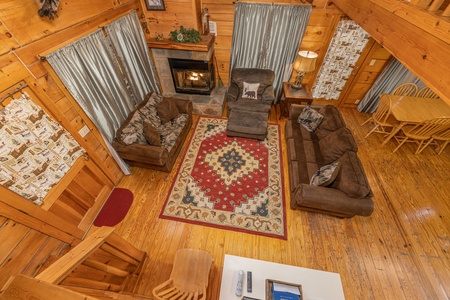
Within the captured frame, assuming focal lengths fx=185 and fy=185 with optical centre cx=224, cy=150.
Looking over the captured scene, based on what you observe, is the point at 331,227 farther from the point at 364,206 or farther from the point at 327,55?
the point at 327,55

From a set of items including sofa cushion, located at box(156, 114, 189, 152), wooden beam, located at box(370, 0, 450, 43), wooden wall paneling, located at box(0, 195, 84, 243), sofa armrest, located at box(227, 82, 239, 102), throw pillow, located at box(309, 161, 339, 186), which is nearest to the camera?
wooden beam, located at box(370, 0, 450, 43)

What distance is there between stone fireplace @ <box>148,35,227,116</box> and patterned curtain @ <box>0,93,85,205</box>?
269cm

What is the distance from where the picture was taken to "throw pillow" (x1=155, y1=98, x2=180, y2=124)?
3.89 meters

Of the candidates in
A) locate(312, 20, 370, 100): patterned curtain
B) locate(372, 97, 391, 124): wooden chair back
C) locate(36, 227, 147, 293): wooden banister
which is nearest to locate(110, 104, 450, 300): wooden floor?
locate(36, 227, 147, 293): wooden banister

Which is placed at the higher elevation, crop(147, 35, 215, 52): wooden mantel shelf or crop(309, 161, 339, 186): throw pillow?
crop(147, 35, 215, 52): wooden mantel shelf

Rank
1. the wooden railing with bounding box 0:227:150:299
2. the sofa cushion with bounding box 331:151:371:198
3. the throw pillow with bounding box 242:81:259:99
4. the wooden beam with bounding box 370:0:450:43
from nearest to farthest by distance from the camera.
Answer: the wooden railing with bounding box 0:227:150:299, the wooden beam with bounding box 370:0:450:43, the sofa cushion with bounding box 331:151:371:198, the throw pillow with bounding box 242:81:259:99

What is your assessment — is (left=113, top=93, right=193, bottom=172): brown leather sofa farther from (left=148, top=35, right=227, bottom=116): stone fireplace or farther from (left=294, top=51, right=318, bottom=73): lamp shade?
(left=294, top=51, right=318, bottom=73): lamp shade

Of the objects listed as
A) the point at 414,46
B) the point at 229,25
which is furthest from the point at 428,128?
the point at 229,25

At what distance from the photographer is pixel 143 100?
3.99m

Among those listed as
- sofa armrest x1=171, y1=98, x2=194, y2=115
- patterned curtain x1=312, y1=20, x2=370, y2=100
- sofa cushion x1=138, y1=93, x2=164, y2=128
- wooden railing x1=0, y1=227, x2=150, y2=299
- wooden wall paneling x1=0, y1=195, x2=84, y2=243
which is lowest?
wooden railing x1=0, y1=227, x2=150, y2=299

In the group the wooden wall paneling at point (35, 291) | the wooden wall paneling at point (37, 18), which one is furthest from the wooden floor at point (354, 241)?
the wooden wall paneling at point (37, 18)

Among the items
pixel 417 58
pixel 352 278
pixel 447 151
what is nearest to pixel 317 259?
pixel 352 278

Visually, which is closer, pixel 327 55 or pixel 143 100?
pixel 143 100

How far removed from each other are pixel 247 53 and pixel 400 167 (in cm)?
411
